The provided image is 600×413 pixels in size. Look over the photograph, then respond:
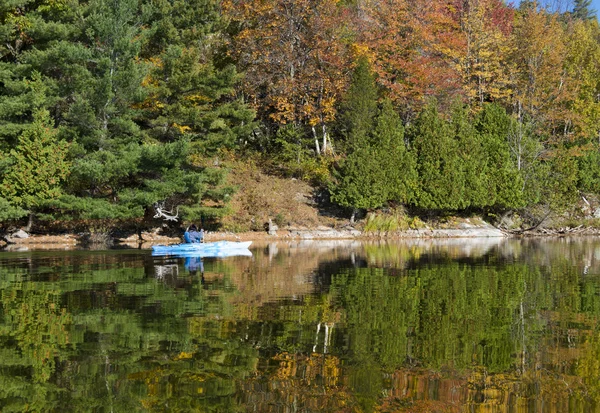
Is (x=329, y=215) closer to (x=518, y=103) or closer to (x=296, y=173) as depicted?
(x=296, y=173)

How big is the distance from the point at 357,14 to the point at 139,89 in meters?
22.2

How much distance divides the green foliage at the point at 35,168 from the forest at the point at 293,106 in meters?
0.09

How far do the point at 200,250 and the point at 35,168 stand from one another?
438 inches

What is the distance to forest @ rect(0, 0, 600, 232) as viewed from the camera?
117 ft

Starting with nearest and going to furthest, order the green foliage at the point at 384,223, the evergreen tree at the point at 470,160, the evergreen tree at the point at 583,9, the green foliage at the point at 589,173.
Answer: the green foliage at the point at 384,223 → the evergreen tree at the point at 470,160 → the green foliage at the point at 589,173 → the evergreen tree at the point at 583,9

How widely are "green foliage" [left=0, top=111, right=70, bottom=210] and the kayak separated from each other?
8.87 metres

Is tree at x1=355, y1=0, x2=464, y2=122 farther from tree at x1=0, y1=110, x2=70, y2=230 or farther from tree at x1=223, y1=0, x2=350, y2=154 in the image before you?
tree at x1=0, y1=110, x2=70, y2=230

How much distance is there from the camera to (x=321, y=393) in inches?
345

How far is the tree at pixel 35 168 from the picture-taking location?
35.3 meters

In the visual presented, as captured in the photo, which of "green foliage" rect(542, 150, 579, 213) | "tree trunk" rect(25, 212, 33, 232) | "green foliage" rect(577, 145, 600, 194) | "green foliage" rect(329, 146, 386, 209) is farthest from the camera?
"green foliage" rect(577, 145, 600, 194)

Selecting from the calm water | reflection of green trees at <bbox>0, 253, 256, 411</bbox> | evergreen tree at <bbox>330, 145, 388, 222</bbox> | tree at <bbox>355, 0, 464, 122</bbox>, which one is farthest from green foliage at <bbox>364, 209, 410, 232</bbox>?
reflection of green trees at <bbox>0, 253, 256, 411</bbox>

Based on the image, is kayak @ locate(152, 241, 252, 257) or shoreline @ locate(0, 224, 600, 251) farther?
shoreline @ locate(0, 224, 600, 251)

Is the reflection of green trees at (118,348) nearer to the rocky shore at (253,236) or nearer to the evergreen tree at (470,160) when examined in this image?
the rocky shore at (253,236)

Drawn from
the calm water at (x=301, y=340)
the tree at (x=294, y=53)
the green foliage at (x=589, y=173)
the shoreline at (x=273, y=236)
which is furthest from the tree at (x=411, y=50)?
the calm water at (x=301, y=340)
